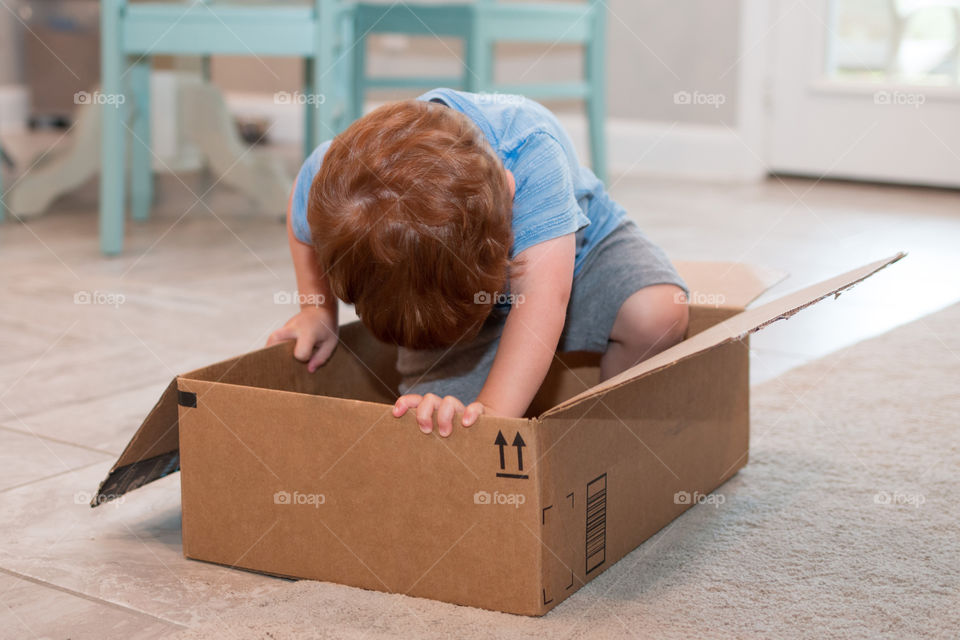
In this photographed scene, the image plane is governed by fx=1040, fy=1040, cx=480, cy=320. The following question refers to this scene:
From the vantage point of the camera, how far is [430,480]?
2.28ft

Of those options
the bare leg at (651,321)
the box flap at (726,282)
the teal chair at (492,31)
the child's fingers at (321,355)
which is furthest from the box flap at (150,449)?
the teal chair at (492,31)

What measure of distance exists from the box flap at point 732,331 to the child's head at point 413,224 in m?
0.11

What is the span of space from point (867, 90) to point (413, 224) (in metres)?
2.36

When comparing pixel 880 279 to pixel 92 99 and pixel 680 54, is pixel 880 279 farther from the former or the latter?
pixel 92 99

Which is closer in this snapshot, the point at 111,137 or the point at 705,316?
the point at 705,316

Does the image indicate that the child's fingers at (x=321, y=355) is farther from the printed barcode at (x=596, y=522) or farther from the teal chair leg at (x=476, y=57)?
the teal chair leg at (x=476, y=57)

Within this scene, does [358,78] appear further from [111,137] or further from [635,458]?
[635,458]

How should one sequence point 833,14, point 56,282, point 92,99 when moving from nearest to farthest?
1. point 56,282
2. point 92,99
3. point 833,14

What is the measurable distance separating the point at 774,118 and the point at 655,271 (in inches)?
83.5

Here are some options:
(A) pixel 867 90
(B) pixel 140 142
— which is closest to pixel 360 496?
(B) pixel 140 142

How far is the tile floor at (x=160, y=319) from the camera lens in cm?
75

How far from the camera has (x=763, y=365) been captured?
1316mm

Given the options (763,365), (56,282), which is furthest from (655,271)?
(56,282)

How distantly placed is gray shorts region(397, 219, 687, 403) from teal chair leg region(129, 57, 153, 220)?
1483mm
